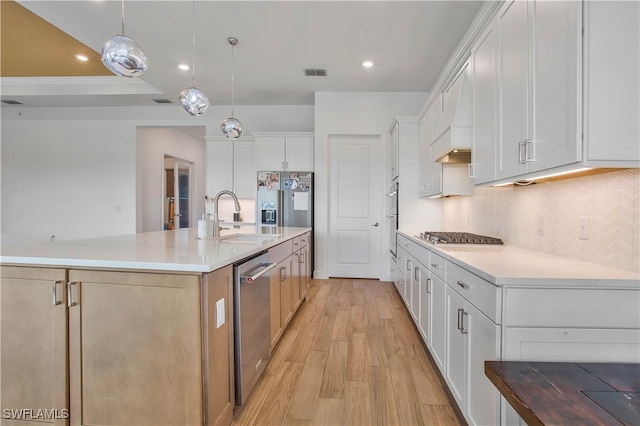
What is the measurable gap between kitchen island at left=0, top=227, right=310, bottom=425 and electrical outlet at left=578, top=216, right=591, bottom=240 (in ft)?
5.83

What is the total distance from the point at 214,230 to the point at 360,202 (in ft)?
9.51

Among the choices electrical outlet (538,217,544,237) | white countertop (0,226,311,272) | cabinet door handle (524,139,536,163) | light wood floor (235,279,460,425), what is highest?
cabinet door handle (524,139,536,163)

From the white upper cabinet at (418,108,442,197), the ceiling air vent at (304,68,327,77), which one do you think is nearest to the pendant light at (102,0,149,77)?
the ceiling air vent at (304,68,327,77)

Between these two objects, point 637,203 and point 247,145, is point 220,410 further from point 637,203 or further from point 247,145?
point 247,145

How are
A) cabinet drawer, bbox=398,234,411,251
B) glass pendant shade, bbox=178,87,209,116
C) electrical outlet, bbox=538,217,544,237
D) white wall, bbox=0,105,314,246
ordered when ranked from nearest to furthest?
electrical outlet, bbox=538,217,544,237 → glass pendant shade, bbox=178,87,209,116 → cabinet drawer, bbox=398,234,411,251 → white wall, bbox=0,105,314,246

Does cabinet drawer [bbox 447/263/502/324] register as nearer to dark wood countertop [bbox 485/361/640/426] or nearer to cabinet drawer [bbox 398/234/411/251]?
dark wood countertop [bbox 485/361/640/426]

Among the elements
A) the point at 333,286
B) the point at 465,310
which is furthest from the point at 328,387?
the point at 333,286

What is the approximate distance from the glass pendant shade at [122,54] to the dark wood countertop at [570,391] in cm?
239

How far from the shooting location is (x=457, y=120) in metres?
2.27

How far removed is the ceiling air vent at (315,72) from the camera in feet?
12.9

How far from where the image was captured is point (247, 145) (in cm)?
526

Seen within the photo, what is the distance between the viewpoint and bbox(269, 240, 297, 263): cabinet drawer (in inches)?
83.8

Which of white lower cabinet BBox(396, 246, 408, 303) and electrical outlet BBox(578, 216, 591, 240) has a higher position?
electrical outlet BBox(578, 216, 591, 240)

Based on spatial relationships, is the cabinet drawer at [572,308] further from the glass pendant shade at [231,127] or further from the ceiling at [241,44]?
the glass pendant shade at [231,127]
